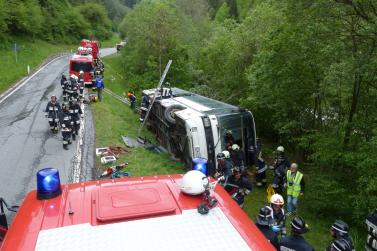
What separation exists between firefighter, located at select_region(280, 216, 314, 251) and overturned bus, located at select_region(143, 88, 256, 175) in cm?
584

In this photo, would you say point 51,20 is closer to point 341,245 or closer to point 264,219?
point 264,219

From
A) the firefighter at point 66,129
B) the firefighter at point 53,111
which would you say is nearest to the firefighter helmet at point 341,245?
the firefighter at point 66,129

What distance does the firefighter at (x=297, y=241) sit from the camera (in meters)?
4.34

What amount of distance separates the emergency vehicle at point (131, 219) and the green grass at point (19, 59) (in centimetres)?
2010

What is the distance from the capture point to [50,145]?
11.8m

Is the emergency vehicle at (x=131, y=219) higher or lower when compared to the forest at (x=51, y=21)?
lower

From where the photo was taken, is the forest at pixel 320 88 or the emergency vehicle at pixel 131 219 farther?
the forest at pixel 320 88

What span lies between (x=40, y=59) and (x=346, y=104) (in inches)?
1261

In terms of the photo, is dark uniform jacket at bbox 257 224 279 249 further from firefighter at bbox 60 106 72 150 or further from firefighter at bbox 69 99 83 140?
firefighter at bbox 69 99 83 140

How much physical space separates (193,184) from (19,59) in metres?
33.1

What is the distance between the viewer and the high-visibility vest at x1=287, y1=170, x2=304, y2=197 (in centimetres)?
875

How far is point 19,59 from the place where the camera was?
31750 mm

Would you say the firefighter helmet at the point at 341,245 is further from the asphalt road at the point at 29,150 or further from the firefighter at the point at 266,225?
the asphalt road at the point at 29,150

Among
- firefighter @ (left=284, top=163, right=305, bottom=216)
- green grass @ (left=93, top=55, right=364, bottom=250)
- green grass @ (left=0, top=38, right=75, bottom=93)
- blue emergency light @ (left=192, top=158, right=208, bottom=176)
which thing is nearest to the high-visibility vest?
firefighter @ (left=284, top=163, right=305, bottom=216)
